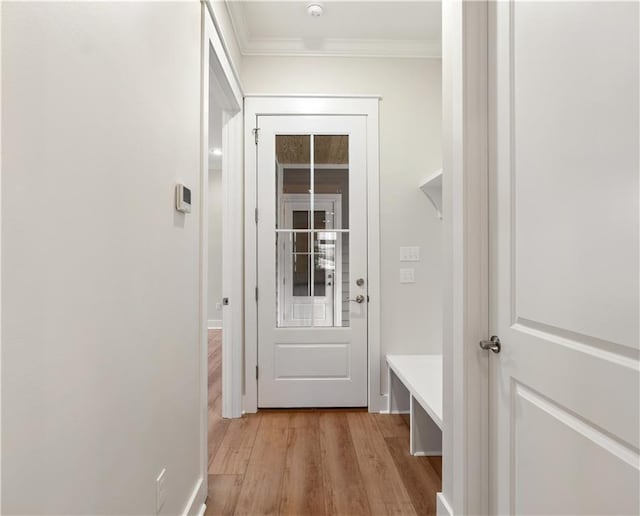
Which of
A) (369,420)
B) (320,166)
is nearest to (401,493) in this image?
(369,420)

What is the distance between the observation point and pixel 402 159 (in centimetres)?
279

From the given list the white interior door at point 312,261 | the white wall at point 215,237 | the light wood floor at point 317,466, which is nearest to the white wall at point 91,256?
the light wood floor at point 317,466

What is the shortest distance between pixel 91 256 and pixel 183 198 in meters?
0.62

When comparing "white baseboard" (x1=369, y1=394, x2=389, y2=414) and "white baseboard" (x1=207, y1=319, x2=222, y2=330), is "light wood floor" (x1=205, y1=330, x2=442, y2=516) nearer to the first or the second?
"white baseboard" (x1=369, y1=394, x2=389, y2=414)

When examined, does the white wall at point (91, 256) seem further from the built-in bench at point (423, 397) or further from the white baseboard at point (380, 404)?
the white baseboard at point (380, 404)

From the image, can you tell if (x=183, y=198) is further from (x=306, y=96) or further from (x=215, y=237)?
(x=215, y=237)

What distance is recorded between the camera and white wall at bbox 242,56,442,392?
277cm

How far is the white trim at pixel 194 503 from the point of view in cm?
147

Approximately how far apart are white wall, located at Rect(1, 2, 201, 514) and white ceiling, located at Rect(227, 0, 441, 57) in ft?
4.16

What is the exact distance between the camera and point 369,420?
8.52 feet

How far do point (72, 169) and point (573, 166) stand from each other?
1.18 m

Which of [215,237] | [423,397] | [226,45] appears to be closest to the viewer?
[423,397]

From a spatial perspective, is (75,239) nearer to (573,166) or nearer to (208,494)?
(573,166)

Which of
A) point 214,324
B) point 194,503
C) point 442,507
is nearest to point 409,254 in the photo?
point 442,507
